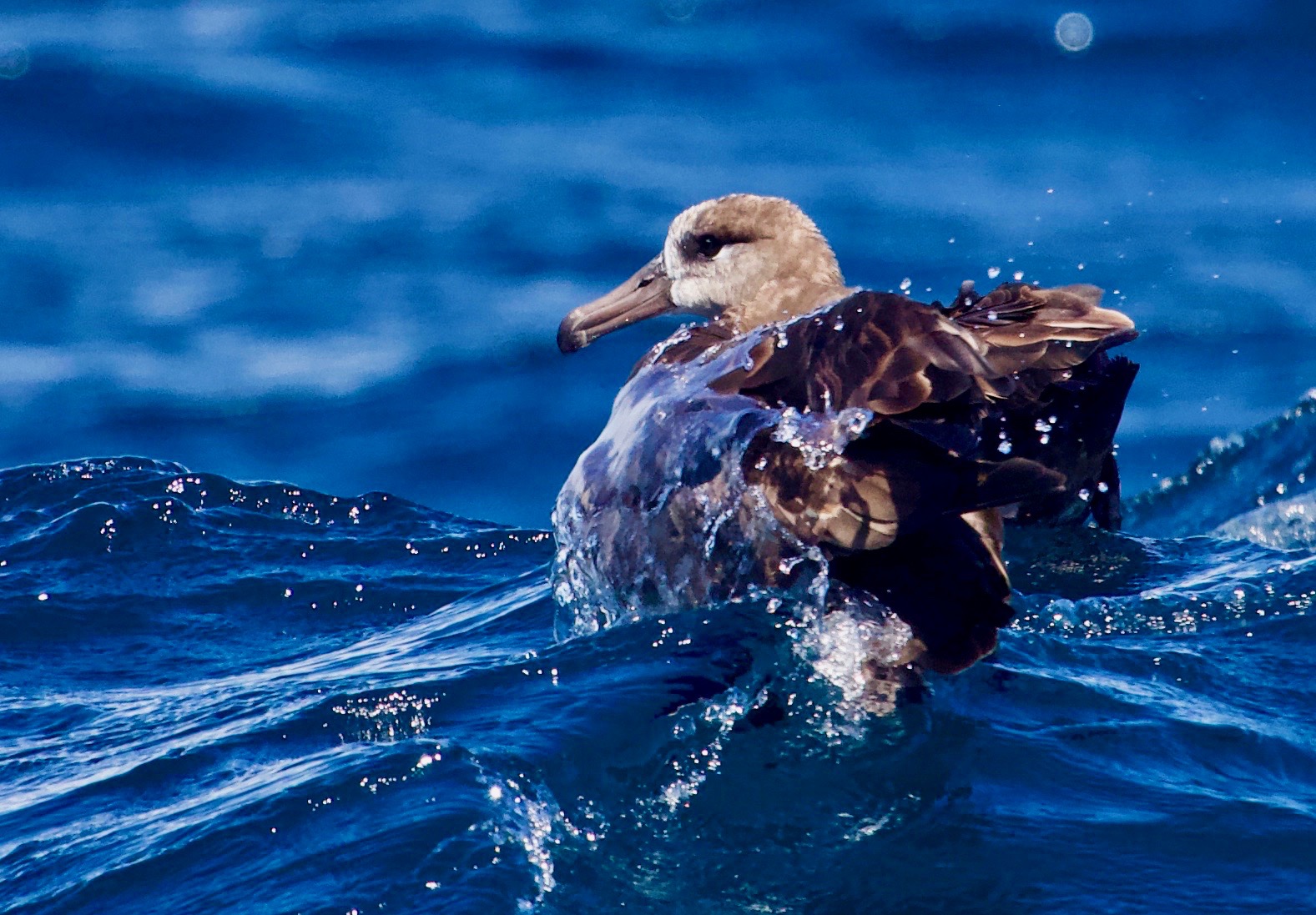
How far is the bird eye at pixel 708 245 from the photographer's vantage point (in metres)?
6.31

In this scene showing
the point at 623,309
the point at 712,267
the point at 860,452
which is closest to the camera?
the point at 860,452

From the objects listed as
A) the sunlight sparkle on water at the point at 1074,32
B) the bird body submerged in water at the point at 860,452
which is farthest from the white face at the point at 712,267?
the sunlight sparkle on water at the point at 1074,32

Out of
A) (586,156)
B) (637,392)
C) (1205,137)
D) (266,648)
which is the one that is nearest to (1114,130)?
(1205,137)

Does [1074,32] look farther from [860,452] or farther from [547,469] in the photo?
[860,452]

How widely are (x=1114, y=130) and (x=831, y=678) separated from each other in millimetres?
7193

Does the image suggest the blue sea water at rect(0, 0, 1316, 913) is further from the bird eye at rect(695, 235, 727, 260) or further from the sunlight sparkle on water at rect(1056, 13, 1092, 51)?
the bird eye at rect(695, 235, 727, 260)

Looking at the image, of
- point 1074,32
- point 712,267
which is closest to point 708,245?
point 712,267

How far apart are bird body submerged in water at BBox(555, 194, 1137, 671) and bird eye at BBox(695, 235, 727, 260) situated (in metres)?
0.85

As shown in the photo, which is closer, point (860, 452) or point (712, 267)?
point (860, 452)

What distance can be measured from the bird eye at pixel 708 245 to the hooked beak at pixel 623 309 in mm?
281

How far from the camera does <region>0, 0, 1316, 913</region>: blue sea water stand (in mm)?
3869

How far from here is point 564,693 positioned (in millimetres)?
4535

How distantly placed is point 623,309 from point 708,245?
50cm

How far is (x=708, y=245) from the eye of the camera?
6.34 m
